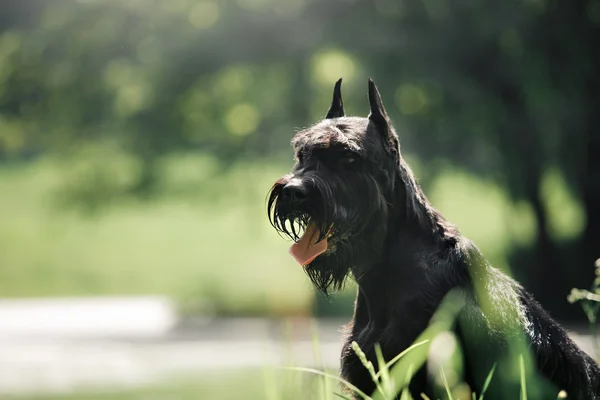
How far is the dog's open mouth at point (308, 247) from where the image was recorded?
12.2ft

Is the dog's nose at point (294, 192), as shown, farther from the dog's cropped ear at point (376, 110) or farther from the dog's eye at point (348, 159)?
the dog's cropped ear at point (376, 110)

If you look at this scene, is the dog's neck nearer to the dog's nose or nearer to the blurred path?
the dog's nose

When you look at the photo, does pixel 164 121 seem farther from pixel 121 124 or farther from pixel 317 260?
pixel 317 260

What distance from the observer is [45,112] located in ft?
63.4

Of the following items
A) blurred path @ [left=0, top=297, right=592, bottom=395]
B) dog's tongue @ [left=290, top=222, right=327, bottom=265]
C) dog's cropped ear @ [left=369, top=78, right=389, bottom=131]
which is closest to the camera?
dog's tongue @ [left=290, top=222, right=327, bottom=265]

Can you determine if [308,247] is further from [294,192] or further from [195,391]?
[195,391]

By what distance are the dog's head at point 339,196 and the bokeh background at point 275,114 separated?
1018cm

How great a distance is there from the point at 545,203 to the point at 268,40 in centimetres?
588

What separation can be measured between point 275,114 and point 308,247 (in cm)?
1490

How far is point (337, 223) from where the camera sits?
366 centimetres

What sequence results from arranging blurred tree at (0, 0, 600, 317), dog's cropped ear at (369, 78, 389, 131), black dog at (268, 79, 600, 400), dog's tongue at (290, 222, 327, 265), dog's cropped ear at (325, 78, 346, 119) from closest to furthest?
black dog at (268, 79, 600, 400) < dog's tongue at (290, 222, 327, 265) < dog's cropped ear at (369, 78, 389, 131) < dog's cropped ear at (325, 78, 346, 119) < blurred tree at (0, 0, 600, 317)

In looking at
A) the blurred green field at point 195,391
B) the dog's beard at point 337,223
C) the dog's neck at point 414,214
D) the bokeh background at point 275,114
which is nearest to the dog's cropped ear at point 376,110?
the dog's neck at point 414,214

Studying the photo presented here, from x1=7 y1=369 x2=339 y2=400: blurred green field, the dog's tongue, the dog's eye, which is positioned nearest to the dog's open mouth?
the dog's tongue

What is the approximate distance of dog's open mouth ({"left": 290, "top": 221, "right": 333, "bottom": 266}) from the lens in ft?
12.2
